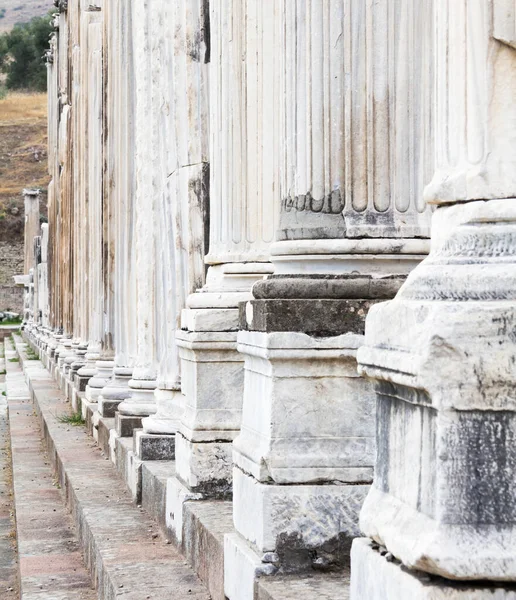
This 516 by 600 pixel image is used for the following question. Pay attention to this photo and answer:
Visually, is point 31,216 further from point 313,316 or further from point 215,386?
point 313,316

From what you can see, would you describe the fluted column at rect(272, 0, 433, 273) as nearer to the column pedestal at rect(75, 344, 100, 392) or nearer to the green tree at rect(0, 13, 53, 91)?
the column pedestal at rect(75, 344, 100, 392)

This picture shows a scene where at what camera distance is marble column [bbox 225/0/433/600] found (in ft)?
14.0

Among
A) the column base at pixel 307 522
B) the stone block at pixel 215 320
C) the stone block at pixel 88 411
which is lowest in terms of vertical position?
the stone block at pixel 88 411

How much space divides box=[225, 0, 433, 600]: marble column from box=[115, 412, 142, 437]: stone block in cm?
440

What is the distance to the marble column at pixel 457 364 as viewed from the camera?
8.51ft

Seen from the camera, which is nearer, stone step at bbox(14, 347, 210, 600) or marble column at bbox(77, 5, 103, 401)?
stone step at bbox(14, 347, 210, 600)

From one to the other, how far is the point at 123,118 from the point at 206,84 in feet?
13.1

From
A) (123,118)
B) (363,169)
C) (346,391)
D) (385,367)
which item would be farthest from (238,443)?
(123,118)

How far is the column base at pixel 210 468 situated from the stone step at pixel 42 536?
69 cm

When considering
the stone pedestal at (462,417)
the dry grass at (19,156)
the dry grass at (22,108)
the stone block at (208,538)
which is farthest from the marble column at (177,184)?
the dry grass at (22,108)

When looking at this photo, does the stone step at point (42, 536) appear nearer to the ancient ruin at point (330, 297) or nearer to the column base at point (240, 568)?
the ancient ruin at point (330, 297)

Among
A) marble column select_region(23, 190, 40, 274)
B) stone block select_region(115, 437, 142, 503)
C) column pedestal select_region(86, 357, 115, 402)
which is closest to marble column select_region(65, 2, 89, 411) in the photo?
column pedestal select_region(86, 357, 115, 402)

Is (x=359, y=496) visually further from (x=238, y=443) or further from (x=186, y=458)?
(x=186, y=458)

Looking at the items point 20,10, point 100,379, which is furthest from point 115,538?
point 20,10
